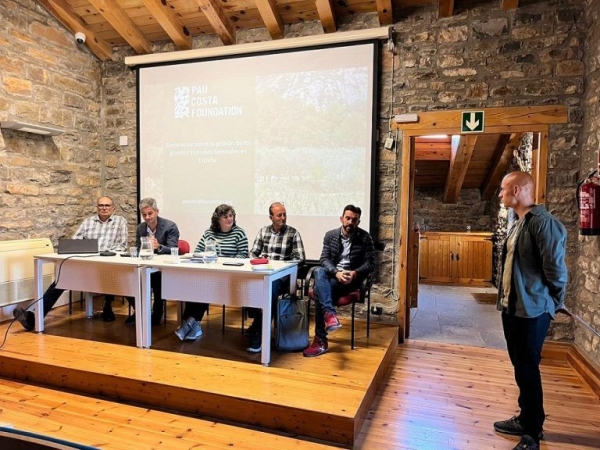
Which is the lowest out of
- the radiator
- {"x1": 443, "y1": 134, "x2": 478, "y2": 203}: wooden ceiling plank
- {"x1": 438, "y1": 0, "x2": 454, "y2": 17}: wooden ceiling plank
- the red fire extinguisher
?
the radiator

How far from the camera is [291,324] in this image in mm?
3119

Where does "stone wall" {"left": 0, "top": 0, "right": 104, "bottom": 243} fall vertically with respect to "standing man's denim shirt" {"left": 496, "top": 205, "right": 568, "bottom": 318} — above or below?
above

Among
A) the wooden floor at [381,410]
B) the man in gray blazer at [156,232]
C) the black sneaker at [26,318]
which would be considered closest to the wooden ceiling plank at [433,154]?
the wooden floor at [381,410]

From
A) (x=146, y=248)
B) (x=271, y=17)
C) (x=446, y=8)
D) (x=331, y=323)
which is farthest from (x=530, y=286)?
(x=271, y=17)

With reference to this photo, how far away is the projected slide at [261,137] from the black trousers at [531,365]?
6.51ft

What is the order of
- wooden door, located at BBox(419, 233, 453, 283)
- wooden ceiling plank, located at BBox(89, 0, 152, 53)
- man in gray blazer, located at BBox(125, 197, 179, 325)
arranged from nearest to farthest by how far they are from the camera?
man in gray blazer, located at BBox(125, 197, 179, 325) → wooden ceiling plank, located at BBox(89, 0, 152, 53) → wooden door, located at BBox(419, 233, 453, 283)

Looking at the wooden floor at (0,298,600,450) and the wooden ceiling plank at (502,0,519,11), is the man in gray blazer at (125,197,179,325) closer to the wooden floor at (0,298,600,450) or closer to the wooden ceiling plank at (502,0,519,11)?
the wooden floor at (0,298,600,450)

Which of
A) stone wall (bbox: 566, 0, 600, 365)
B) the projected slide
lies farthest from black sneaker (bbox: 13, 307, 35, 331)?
stone wall (bbox: 566, 0, 600, 365)

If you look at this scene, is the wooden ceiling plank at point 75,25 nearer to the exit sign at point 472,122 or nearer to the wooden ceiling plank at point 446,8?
the wooden ceiling plank at point 446,8

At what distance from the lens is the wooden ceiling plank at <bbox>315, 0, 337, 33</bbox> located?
12.4ft

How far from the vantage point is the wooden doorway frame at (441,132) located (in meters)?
3.50

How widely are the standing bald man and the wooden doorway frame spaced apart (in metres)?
1.57

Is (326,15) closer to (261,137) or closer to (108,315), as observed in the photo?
(261,137)

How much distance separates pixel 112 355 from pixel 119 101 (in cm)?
327
